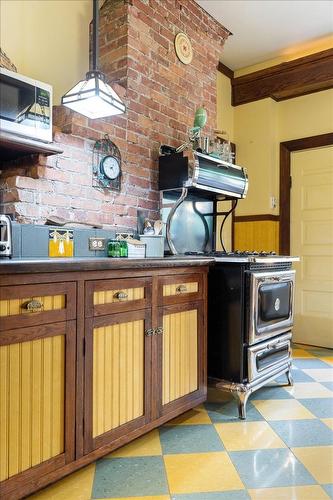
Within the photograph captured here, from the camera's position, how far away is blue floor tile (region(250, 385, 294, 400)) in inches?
104

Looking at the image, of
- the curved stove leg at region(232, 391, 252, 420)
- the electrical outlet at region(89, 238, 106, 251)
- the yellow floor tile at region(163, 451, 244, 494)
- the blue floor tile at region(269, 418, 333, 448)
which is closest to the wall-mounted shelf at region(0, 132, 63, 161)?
the electrical outlet at region(89, 238, 106, 251)

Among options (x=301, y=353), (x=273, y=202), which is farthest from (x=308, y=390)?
(x=273, y=202)

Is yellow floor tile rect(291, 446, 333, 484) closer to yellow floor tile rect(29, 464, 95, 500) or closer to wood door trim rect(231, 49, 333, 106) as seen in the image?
yellow floor tile rect(29, 464, 95, 500)

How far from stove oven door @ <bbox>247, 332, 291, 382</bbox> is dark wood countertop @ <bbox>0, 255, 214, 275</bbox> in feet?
2.52

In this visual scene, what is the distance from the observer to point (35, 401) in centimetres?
140

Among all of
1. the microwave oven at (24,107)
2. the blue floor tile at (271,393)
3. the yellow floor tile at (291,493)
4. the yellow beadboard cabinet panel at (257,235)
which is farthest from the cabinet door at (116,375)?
the yellow beadboard cabinet panel at (257,235)

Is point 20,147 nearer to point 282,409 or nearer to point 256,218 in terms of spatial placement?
point 282,409

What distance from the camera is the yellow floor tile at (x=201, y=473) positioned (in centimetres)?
161

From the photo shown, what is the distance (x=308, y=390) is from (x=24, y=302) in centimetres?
229

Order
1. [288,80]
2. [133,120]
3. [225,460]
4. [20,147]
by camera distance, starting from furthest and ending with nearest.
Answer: [288,80]
[133,120]
[20,147]
[225,460]

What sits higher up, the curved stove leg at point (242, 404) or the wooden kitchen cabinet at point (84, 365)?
the wooden kitchen cabinet at point (84, 365)

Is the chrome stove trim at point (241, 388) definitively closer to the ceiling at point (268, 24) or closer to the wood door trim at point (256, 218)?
the wood door trim at point (256, 218)

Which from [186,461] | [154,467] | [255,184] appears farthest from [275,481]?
[255,184]

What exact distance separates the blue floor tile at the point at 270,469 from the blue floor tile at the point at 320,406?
57cm
